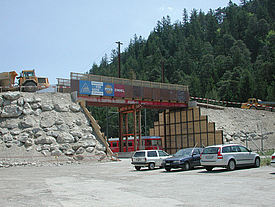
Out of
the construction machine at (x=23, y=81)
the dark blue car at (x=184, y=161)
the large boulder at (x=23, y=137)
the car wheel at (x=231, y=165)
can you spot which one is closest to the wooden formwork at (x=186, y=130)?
the dark blue car at (x=184, y=161)

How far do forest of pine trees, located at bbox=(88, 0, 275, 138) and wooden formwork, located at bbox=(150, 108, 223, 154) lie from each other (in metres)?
26.3

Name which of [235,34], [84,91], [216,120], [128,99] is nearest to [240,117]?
[216,120]

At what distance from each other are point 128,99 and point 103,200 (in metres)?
31.0

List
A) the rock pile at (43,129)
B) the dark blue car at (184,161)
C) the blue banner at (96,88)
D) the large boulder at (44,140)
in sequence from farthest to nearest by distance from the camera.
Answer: the blue banner at (96,88), the large boulder at (44,140), the rock pile at (43,129), the dark blue car at (184,161)

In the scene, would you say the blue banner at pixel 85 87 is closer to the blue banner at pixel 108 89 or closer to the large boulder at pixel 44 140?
the blue banner at pixel 108 89

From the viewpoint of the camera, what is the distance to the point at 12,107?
2905cm

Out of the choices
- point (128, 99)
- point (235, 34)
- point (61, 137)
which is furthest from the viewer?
point (235, 34)

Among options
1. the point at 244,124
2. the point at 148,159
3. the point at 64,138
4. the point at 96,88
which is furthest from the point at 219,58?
the point at 148,159

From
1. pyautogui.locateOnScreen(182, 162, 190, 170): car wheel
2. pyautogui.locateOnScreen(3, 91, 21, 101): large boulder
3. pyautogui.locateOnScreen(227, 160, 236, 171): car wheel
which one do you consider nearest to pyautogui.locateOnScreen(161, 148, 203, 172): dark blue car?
pyautogui.locateOnScreen(182, 162, 190, 170): car wheel

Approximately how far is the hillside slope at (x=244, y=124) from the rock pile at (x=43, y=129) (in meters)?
20.5

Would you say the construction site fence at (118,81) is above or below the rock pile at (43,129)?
above

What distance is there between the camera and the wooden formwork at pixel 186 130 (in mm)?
40031

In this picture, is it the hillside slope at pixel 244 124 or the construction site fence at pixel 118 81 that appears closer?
the construction site fence at pixel 118 81

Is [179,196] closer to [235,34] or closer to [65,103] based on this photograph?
[65,103]
